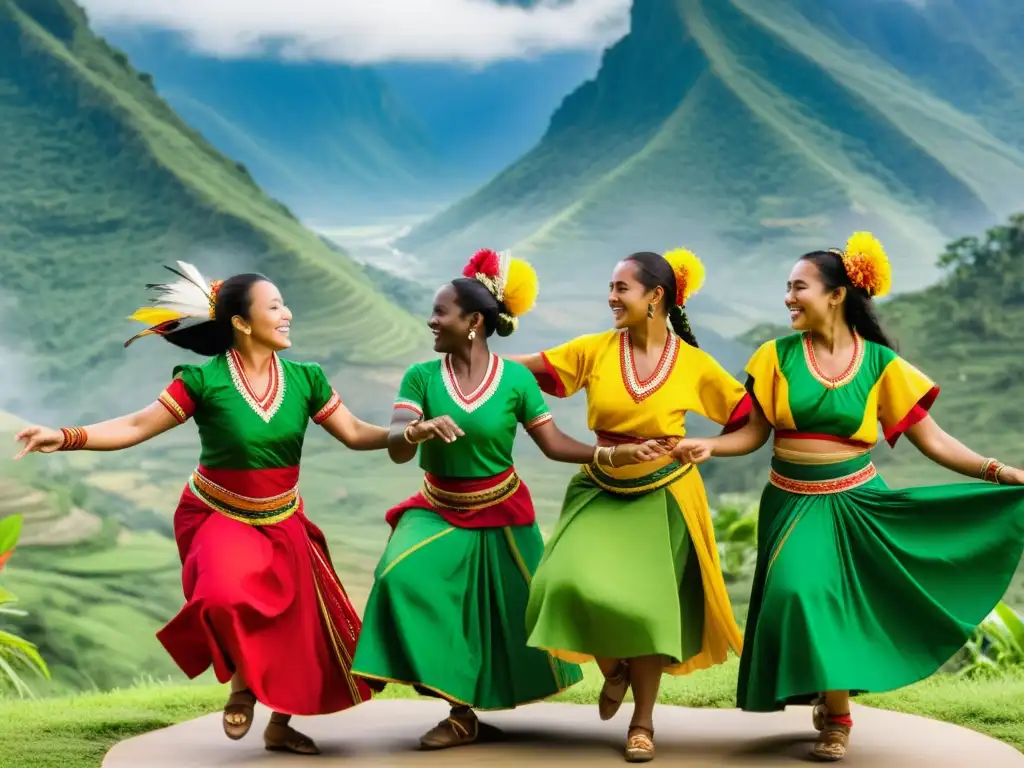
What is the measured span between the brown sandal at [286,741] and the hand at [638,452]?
53.0 inches

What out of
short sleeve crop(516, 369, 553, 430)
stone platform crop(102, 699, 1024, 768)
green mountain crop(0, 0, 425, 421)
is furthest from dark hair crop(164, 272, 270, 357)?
green mountain crop(0, 0, 425, 421)

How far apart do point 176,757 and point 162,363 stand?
321 inches

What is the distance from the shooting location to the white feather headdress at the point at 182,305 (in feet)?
16.3

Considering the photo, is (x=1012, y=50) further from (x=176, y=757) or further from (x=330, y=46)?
(x=176, y=757)

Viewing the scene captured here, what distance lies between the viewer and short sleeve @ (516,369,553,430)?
4945mm

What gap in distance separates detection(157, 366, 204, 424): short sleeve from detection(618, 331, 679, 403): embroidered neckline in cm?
137

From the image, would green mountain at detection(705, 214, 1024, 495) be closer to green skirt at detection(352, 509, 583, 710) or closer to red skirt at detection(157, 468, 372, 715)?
green skirt at detection(352, 509, 583, 710)

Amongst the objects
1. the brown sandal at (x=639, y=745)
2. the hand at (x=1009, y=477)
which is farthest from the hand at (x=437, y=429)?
the hand at (x=1009, y=477)

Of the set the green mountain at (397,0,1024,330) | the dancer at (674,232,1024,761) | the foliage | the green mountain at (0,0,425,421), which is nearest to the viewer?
the dancer at (674,232,1024,761)

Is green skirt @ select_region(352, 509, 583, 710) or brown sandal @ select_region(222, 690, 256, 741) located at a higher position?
green skirt @ select_region(352, 509, 583, 710)

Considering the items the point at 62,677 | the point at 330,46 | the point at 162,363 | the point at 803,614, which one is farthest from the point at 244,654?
the point at 330,46

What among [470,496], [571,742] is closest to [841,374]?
[470,496]

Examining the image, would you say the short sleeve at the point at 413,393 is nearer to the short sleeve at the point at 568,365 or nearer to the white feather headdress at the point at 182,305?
the short sleeve at the point at 568,365

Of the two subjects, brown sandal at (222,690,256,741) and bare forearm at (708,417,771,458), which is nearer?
brown sandal at (222,690,256,741)
